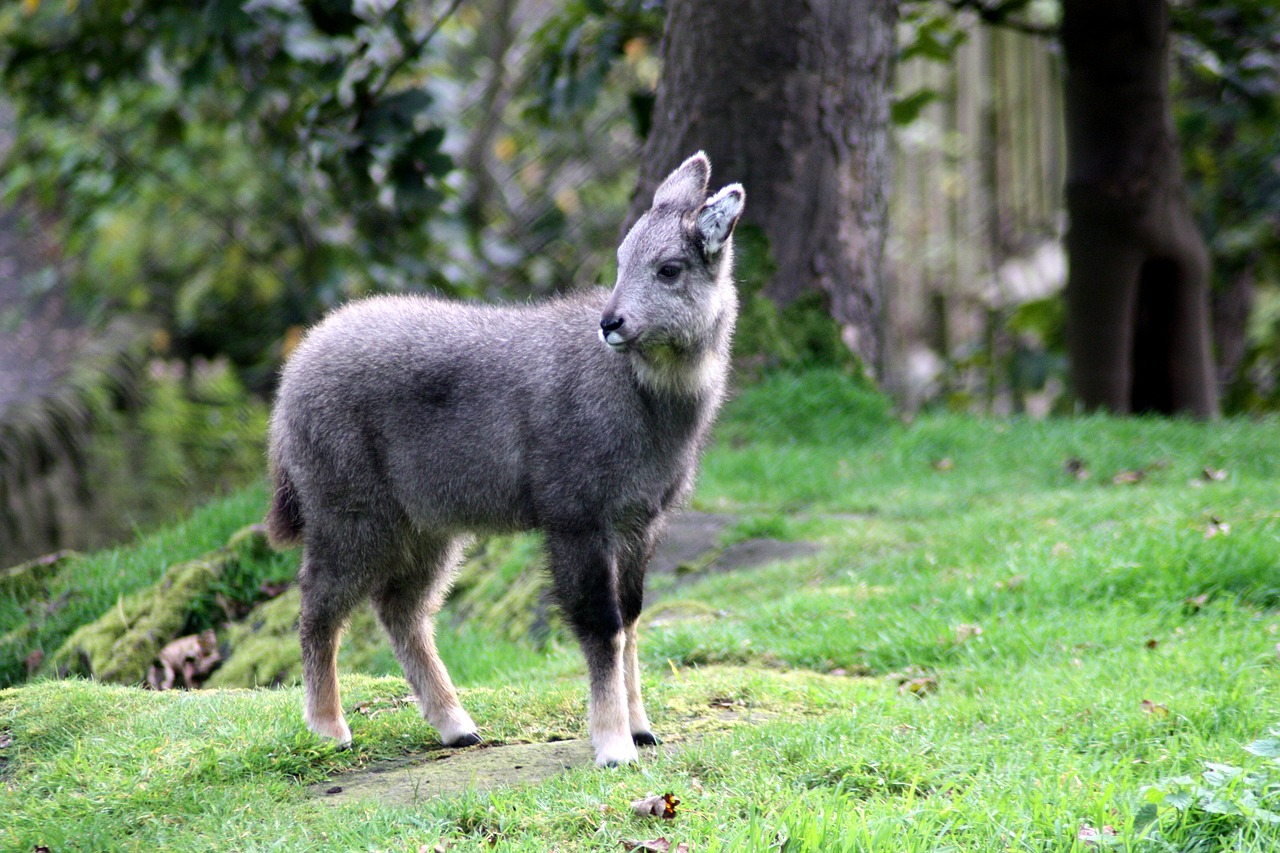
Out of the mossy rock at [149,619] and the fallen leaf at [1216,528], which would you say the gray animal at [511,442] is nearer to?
the mossy rock at [149,619]

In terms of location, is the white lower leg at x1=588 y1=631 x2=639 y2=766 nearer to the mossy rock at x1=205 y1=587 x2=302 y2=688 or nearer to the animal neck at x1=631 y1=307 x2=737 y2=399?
the animal neck at x1=631 y1=307 x2=737 y2=399

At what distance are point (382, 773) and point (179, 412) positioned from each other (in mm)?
6429

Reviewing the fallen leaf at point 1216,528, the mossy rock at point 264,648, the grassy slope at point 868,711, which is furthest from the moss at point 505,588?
the fallen leaf at point 1216,528

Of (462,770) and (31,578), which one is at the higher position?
(31,578)

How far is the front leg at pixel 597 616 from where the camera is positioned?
4008 millimetres

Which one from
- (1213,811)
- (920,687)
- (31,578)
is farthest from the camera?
(31,578)

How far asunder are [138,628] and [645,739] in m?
3.21

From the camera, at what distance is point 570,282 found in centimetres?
1109

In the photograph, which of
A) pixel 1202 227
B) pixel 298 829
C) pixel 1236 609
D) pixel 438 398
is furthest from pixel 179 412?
pixel 1202 227

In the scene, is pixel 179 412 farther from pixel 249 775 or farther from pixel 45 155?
pixel 249 775

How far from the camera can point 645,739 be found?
13.9 feet

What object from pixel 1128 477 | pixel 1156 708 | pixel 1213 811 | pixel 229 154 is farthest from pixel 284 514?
pixel 229 154

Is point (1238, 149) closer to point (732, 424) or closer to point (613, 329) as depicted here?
point (732, 424)

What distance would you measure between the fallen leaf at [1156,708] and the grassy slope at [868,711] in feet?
0.08
